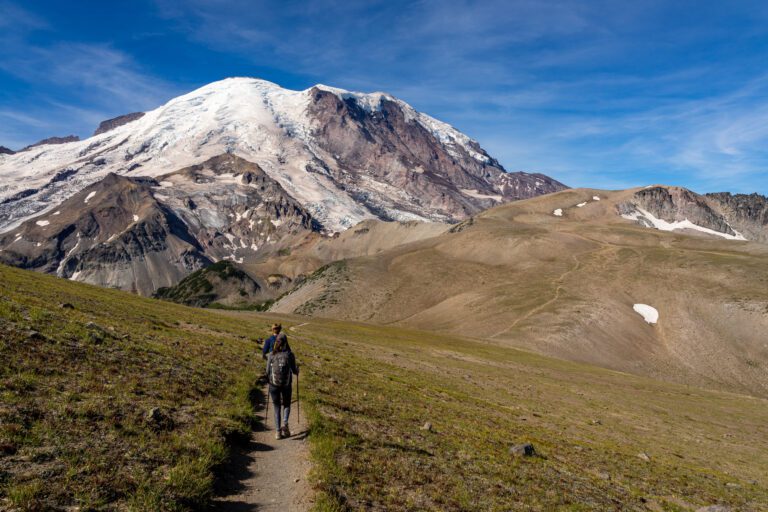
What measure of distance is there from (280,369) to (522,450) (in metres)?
12.6

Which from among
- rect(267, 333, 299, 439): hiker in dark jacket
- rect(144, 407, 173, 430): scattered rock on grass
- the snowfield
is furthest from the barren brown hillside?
rect(144, 407, 173, 430): scattered rock on grass

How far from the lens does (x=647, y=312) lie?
498 ft

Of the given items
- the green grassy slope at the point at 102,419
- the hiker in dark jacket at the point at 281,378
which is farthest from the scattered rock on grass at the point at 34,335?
the hiker in dark jacket at the point at 281,378

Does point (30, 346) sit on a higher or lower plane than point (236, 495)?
higher

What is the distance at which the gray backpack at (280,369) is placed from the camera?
17.8 m

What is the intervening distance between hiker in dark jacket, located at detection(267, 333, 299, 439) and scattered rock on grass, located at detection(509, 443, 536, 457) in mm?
11348

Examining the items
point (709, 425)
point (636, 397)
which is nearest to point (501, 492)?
point (709, 425)

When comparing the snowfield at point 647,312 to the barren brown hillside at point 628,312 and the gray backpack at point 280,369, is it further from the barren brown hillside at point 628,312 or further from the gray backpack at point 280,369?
the gray backpack at point 280,369

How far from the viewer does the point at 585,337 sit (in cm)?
12500

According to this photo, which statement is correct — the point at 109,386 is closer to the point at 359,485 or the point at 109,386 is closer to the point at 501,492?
the point at 359,485

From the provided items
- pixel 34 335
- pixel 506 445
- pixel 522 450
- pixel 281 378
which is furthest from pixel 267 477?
pixel 506 445

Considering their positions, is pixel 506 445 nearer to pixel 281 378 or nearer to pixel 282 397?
pixel 282 397

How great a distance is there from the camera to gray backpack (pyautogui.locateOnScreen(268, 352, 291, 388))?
17812 millimetres

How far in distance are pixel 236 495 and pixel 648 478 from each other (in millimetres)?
23371
